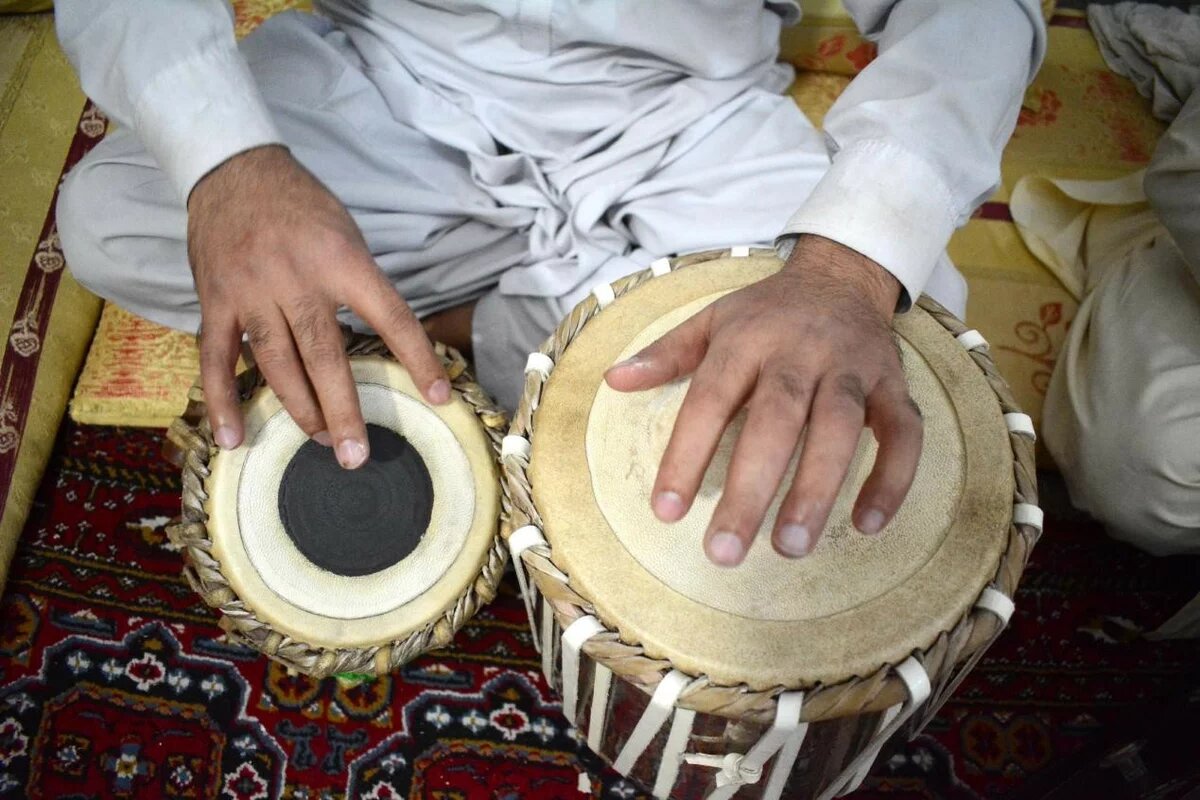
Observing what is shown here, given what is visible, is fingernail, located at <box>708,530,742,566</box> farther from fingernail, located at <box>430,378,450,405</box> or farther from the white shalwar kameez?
the white shalwar kameez

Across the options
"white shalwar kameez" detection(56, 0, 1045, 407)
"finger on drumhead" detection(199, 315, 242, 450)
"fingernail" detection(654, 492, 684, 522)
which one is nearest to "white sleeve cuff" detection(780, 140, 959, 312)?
"white shalwar kameez" detection(56, 0, 1045, 407)

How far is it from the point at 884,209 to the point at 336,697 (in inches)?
36.8

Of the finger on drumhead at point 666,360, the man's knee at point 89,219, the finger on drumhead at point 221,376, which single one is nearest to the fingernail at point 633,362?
the finger on drumhead at point 666,360

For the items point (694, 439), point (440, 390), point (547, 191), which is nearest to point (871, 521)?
point (694, 439)

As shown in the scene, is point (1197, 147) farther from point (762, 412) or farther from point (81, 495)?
point (81, 495)

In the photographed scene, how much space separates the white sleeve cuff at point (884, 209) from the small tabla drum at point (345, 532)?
39cm

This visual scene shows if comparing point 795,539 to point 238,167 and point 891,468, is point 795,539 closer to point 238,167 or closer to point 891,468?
point 891,468

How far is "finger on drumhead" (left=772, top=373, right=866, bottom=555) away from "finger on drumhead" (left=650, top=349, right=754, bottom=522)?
0.06 metres

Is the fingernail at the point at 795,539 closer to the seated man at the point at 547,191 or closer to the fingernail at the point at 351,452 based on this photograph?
the seated man at the point at 547,191

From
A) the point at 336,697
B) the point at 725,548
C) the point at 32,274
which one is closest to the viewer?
the point at 725,548

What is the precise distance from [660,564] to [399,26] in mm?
790

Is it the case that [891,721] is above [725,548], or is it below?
below

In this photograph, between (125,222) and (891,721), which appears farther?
(125,222)

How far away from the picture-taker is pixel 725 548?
602 millimetres
